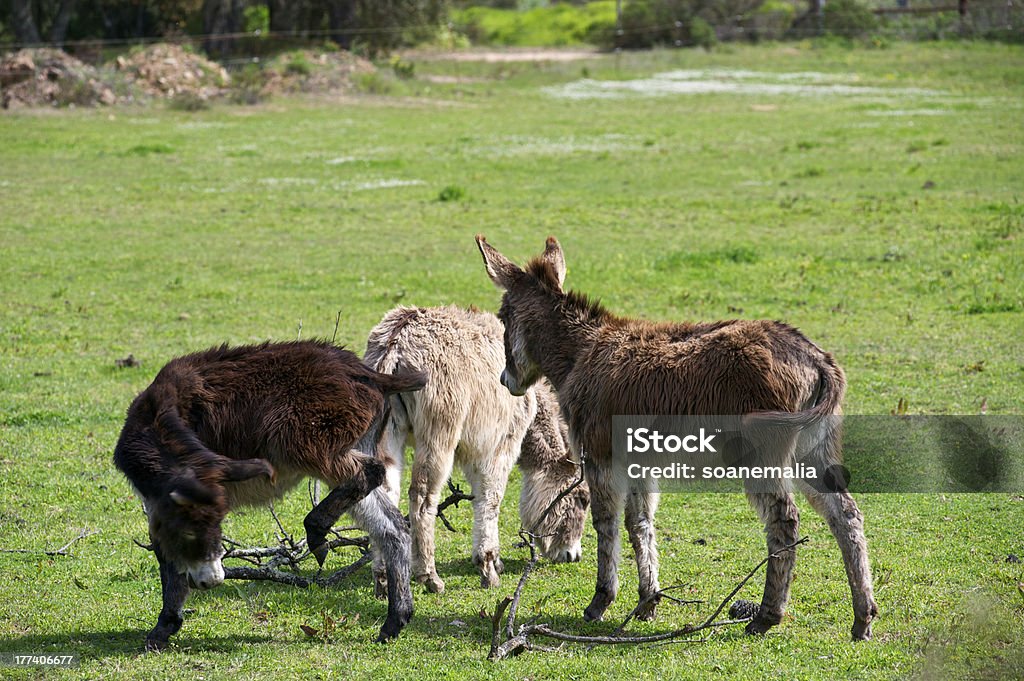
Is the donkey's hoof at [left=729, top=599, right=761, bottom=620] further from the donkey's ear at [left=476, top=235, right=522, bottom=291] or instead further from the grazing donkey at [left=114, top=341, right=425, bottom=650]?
the donkey's ear at [left=476, top=235, right=522, bottom=291]

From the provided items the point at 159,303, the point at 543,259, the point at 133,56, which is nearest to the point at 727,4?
the point at 133,56

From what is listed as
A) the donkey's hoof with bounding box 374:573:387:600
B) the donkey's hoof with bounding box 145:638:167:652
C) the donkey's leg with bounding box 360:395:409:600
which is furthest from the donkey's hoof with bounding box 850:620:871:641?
the donkey's hoof with bounding box 145:638:167:652

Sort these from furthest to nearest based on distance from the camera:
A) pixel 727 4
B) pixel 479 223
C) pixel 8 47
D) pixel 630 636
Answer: pixel 727 4
pixel 8 47
pixel 479 223
pixel 630 636

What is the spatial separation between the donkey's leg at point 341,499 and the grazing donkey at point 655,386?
119cm

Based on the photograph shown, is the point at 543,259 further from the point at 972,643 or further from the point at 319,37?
the point at 319,37

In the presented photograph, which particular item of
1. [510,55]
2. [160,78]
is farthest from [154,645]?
[510,55]

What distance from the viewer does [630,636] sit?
617 centimetres

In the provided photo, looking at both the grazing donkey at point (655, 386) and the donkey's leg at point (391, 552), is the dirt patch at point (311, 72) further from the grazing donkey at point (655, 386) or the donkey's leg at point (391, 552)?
the donkey's leg at point (391, 552)

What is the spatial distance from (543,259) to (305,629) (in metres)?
2.62

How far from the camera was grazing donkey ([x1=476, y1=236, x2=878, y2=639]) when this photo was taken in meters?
5.93

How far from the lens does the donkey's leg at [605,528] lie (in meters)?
6.40

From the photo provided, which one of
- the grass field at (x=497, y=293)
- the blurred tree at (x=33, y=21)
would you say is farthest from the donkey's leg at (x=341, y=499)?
the blurred tree at (x=33, y=21)

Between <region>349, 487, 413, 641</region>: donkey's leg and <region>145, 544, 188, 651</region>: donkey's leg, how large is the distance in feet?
3.11

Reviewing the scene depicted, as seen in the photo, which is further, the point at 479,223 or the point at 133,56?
the point at 133,56
